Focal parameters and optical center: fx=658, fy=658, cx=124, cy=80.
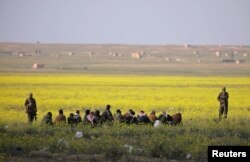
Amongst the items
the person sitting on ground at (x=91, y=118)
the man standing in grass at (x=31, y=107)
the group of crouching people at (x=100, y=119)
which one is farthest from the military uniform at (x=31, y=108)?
the person sitting on ground at (x=91, y=118)

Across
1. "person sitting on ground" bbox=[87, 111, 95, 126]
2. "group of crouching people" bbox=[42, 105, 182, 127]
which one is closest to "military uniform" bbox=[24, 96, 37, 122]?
"group of crouching people" bbox=[42, 105, 182, 127]

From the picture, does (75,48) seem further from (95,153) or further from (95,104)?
(95,153)

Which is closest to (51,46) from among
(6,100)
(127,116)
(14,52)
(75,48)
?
(75,48)

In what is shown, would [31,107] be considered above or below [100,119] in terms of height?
above

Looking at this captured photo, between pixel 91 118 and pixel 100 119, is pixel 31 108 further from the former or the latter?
pixel 100 119

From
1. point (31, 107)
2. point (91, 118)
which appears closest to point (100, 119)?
point (91, 118)

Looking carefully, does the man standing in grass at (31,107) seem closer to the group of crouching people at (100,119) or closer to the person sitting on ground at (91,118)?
the group of crouching people at (100,119)

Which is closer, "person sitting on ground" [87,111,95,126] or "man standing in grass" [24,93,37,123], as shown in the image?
"person sitting on ground" [87,111,95,126]

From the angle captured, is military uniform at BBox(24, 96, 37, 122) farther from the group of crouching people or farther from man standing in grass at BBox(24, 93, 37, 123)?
the group of crouching people

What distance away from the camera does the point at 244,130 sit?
20344 millimetres

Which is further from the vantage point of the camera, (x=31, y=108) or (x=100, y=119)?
(x=31, y=108)

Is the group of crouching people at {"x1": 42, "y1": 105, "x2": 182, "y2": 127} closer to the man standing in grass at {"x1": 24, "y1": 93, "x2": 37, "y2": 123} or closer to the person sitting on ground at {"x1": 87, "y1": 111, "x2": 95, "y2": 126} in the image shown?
the person sitting on ground at {"x1": 87, "y1": 111, "x2": 95, "y2": 126}

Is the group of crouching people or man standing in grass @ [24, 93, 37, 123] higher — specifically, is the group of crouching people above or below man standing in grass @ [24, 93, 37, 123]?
below

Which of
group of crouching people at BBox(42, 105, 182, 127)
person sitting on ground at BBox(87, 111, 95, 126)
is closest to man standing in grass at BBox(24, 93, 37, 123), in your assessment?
group of crouching people at BBox(42, 105, 182, 127)
